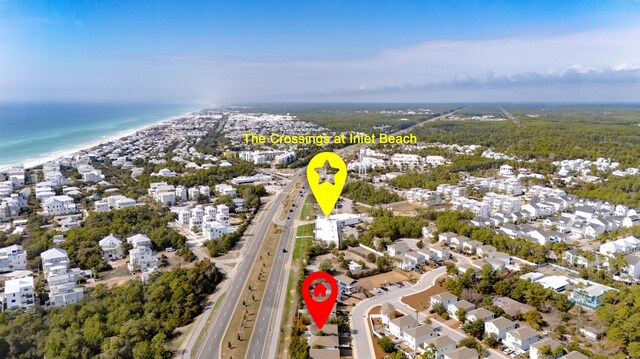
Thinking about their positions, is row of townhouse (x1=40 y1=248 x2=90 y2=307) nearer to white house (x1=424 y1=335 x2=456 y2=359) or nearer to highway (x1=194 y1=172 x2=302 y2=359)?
highway (x1=194 y1=172 x2=302 y2=359)

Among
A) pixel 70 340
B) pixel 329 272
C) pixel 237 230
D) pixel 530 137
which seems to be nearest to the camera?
pixel 70 340

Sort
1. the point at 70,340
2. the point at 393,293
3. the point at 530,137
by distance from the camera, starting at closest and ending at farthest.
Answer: the point at 70,340 < the point at 393,293 < the point at 530,137

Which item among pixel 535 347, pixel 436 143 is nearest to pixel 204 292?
pixel 535 347

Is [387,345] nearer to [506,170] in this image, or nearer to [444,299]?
[444,299]

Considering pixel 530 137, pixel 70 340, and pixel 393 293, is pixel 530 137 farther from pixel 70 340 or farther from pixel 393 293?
pixel 70 340

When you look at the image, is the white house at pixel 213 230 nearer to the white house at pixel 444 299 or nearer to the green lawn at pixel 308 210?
the green lawn at pixel 308 210

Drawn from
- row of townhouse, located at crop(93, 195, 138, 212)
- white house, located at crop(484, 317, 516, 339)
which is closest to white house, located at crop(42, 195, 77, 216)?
row of townhouse, located at crop(93, 195, 138, 212)
